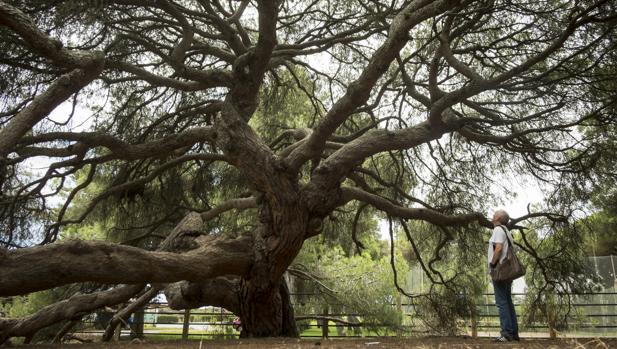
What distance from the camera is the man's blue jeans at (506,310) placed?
133 inches

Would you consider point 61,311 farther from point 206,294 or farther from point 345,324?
point 345,324

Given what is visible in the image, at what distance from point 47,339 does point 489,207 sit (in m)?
5.39

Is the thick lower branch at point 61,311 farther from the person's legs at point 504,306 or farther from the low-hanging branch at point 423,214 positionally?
the person's legs at point 504,306

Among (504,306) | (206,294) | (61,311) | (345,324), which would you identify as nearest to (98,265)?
(206,294)

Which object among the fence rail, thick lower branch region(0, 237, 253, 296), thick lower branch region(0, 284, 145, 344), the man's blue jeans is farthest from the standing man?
thick lower branch region(0, 284, 145, 344)

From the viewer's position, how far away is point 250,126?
4.19 metres

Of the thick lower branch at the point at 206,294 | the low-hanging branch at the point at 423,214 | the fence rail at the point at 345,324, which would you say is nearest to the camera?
the thick lower branch at the point at 206,294

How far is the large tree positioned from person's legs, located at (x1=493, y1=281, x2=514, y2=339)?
3.48ft

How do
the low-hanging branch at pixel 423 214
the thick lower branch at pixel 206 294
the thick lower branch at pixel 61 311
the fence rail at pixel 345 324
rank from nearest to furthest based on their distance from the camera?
the thick lower branch at pixel 61 311, the thick lower branch at pixel 206 294, the low-hanging branch at pixel 423 214, the fence rail at pixel 345 324

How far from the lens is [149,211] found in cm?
540

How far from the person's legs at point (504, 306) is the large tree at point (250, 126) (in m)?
1.06

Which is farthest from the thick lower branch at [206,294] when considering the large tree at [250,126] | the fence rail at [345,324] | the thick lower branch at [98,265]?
the fence rail at [345,324]

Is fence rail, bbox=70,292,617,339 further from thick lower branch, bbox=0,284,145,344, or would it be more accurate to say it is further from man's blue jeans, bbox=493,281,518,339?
man's blue jeans, bbox=493,281,518,339

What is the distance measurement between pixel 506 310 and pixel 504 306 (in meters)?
0.03
